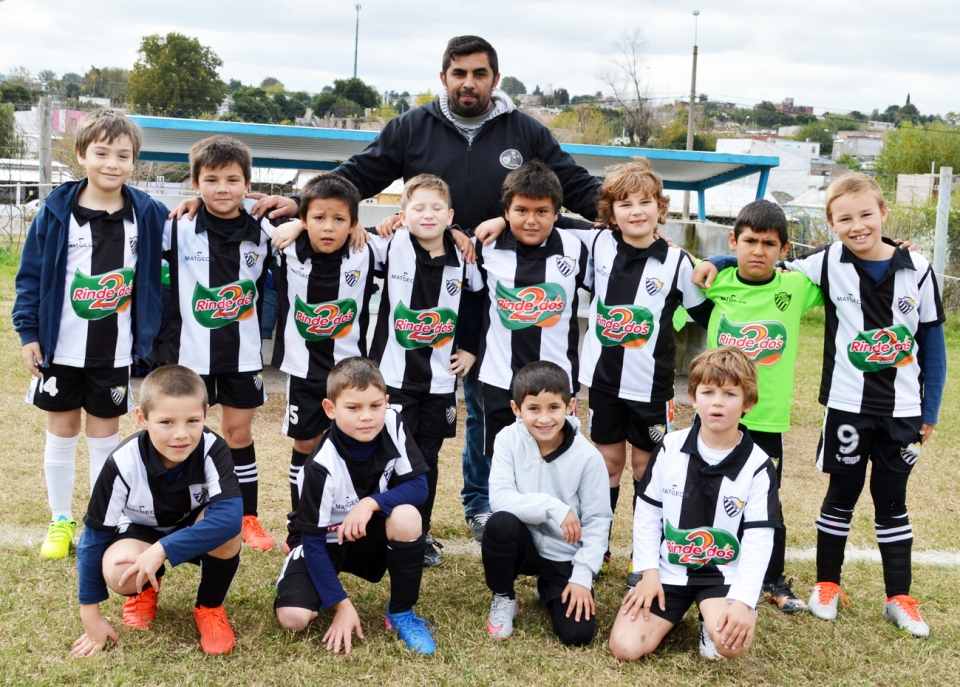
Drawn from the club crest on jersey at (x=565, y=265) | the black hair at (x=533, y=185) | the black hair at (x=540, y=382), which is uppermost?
the black hair at (x=533, y=185)

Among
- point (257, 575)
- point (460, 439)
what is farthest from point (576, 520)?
point (460, 439)

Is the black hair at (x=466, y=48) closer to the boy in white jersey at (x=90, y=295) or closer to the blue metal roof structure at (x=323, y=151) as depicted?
the boy in white jersey at (x=90, y=295)

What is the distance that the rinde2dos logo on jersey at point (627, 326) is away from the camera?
3266 millimetres

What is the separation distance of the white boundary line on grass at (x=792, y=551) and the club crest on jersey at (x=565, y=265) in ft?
3.98

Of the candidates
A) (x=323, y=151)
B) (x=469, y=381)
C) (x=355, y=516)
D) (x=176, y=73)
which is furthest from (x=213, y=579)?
(x=176, y=73)

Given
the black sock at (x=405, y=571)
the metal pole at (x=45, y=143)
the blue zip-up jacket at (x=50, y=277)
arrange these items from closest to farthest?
the black sock at (x=405, y=571), the blue zip-up jacket at (x=50, y=277), the metal pole at (x=45, y=143)

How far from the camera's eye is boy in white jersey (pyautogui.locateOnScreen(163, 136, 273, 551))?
334 cm

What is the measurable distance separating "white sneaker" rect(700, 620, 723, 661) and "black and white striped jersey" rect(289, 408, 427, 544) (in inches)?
41.4

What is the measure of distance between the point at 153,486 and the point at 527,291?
1.52m

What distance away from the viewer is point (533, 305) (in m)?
3.31

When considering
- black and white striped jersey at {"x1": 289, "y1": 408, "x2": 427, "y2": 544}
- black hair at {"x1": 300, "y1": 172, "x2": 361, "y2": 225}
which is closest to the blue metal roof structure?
black hair at {"x1": 300, "y1": 172, "x2": 361, "y2": 225}

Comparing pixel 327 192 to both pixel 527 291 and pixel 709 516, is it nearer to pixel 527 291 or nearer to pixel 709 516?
pixel 527 291

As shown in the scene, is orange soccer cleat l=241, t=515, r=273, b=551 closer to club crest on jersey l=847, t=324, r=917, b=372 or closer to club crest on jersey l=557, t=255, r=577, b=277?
club crest on jersey l=557, t=255, r=577, b=277

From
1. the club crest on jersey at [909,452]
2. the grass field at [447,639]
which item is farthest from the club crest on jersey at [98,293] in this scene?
the club crest on jersey at [909,452]
